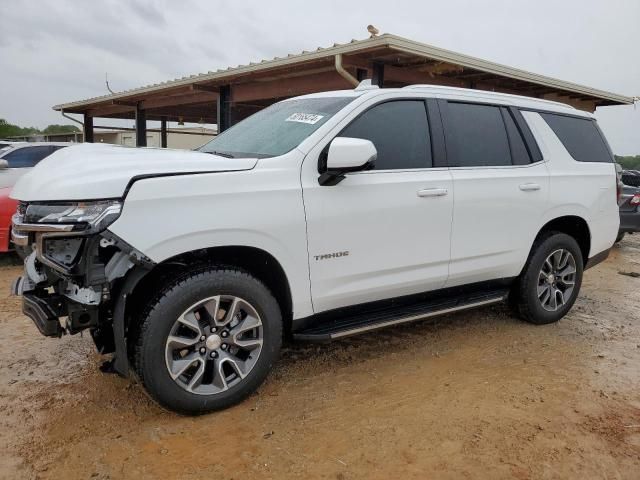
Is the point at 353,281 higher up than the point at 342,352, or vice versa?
the point at 353,281

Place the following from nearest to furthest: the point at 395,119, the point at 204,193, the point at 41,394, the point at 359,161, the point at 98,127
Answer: the point at 204,193 < the point at 359,161 < the point at 41,394 < the point at 395,119 < the point at 98,127

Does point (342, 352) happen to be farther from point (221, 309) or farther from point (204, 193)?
point (204, 193)

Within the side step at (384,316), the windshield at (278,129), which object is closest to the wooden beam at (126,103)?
the windshield at (278,129)

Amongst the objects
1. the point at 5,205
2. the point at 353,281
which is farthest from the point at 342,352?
the point at 5,205

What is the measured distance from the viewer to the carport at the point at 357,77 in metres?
8.45

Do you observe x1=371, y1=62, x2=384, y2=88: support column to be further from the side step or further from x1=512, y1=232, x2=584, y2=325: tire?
the side step

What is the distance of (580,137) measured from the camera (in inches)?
192

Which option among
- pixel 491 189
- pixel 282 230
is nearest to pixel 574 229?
pixel 491 189

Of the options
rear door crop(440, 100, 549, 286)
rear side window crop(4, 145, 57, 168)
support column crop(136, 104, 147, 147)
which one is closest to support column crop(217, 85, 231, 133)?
rear side window crop(4, 145, 57, 168)

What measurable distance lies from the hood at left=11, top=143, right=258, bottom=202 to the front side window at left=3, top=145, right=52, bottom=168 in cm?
563

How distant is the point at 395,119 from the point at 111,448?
271 centimetres

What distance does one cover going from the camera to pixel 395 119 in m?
3.61

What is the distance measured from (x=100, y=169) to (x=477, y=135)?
2831mm

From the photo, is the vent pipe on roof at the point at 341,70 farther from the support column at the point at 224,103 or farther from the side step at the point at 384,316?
the side step at the point at 384,316
